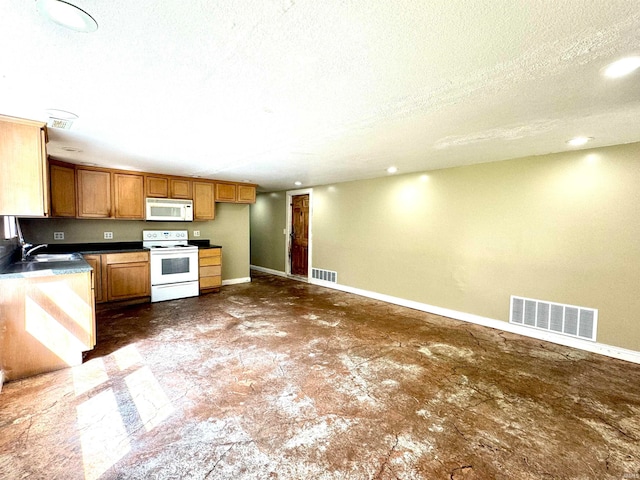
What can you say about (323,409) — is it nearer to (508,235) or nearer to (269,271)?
(508,235)

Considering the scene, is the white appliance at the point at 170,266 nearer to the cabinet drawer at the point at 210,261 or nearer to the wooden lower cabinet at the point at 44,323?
the cabinet drawer at the point at 210,261

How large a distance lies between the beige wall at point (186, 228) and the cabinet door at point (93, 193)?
367 mm

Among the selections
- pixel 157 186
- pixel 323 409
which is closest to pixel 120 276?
pixel 157 186

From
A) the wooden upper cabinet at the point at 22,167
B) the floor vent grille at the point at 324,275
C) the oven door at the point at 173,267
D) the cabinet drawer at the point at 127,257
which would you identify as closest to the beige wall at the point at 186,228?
the cabinet drawer at the point at 127,257

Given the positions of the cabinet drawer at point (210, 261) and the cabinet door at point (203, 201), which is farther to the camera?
the cabinet door at point (203, 201)

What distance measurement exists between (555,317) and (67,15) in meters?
4.96

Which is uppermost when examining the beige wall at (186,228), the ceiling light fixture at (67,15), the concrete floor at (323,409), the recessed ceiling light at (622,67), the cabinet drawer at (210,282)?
the recessed ceiling light at (622,67)

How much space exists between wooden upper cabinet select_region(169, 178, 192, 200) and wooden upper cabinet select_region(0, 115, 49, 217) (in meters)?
2.77

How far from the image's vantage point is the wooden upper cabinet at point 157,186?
5.12 m

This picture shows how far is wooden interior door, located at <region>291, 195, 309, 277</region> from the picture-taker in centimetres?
697

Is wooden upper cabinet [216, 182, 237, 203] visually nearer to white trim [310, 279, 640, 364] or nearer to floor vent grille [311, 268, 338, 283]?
floor vent grille [311, 268, 338, 283]

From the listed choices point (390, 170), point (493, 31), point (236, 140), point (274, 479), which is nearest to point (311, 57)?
point (493, 31)

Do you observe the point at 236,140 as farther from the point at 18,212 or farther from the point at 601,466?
the point at 601,466

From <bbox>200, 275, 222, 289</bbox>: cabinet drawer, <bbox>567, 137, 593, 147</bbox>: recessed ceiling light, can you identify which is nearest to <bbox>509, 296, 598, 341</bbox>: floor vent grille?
<bbox>567, 137, 593, 147</bbox>: recessed ceiling light
